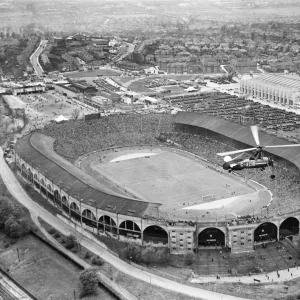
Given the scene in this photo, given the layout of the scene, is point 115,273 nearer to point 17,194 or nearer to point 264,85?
point 17,194

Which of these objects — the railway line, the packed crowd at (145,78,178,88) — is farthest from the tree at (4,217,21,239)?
the packed crowd at (145,78,178,88)

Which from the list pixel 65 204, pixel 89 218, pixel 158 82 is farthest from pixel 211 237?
pixel 158 82

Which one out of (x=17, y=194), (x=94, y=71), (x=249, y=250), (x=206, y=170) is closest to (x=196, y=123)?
(x=206, y=170)

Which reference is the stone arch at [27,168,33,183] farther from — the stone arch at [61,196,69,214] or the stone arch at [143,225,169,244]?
the stone arch at [143,225,169,244]

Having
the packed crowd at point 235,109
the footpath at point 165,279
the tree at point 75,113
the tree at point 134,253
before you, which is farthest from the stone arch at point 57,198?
the packed crowd at point 235,109

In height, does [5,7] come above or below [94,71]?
above
